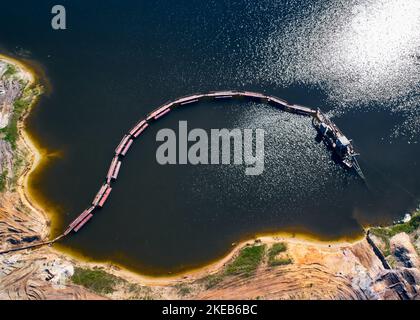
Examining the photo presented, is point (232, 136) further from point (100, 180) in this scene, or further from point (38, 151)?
point (38, 151)

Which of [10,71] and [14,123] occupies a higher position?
[10,71]

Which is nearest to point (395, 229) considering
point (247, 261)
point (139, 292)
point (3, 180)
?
point (247, 261)

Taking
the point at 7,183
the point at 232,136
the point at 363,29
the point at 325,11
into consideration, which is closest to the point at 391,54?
the point at 363,29

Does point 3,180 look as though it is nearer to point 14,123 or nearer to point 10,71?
point 14,123

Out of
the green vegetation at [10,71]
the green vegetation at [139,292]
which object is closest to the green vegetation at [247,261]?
the green vegetation at [139,292]

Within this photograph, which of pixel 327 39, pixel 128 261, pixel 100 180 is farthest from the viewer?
pixel 327 39
